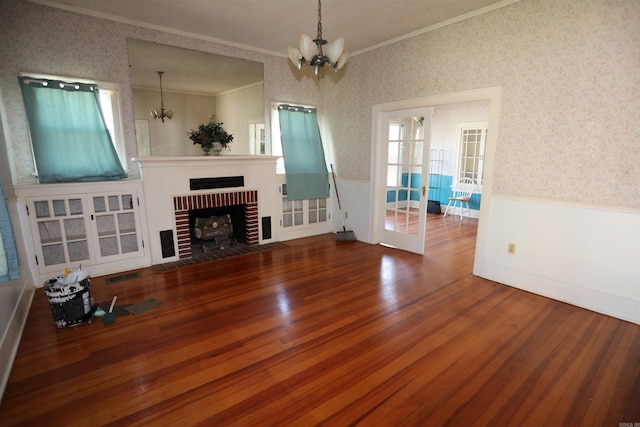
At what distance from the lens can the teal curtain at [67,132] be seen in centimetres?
318

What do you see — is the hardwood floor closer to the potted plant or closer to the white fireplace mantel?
the white fireplace mantel

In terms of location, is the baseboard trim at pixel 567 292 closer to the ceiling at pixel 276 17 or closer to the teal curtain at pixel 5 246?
the ceiling at pixel 276 17

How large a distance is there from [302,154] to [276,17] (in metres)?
2.00

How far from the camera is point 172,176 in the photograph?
3902 mm

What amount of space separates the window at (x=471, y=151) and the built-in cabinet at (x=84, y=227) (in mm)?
6346

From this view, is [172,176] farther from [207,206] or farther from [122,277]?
[122,277]

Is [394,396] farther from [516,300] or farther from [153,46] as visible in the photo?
[153,46]

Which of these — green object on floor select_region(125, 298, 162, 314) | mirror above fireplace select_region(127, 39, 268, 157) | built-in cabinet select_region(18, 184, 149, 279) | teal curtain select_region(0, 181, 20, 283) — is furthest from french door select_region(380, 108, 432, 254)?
teal curtain select_region(0, 181, 20, 283)

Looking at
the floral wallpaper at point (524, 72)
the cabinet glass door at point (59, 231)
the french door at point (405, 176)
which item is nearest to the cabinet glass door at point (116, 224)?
the cabinet glass door at point (59, 231)

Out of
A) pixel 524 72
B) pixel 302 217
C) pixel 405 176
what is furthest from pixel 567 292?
pixel 302 217

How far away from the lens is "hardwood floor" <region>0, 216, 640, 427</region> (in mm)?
1728

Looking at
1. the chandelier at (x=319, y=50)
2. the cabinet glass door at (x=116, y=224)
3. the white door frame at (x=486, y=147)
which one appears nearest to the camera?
the chandelier at (x=319, y=50)

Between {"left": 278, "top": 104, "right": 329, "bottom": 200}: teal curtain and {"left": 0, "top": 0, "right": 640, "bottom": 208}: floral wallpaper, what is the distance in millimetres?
1434

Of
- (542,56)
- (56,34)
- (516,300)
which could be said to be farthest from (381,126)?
(56,34)
